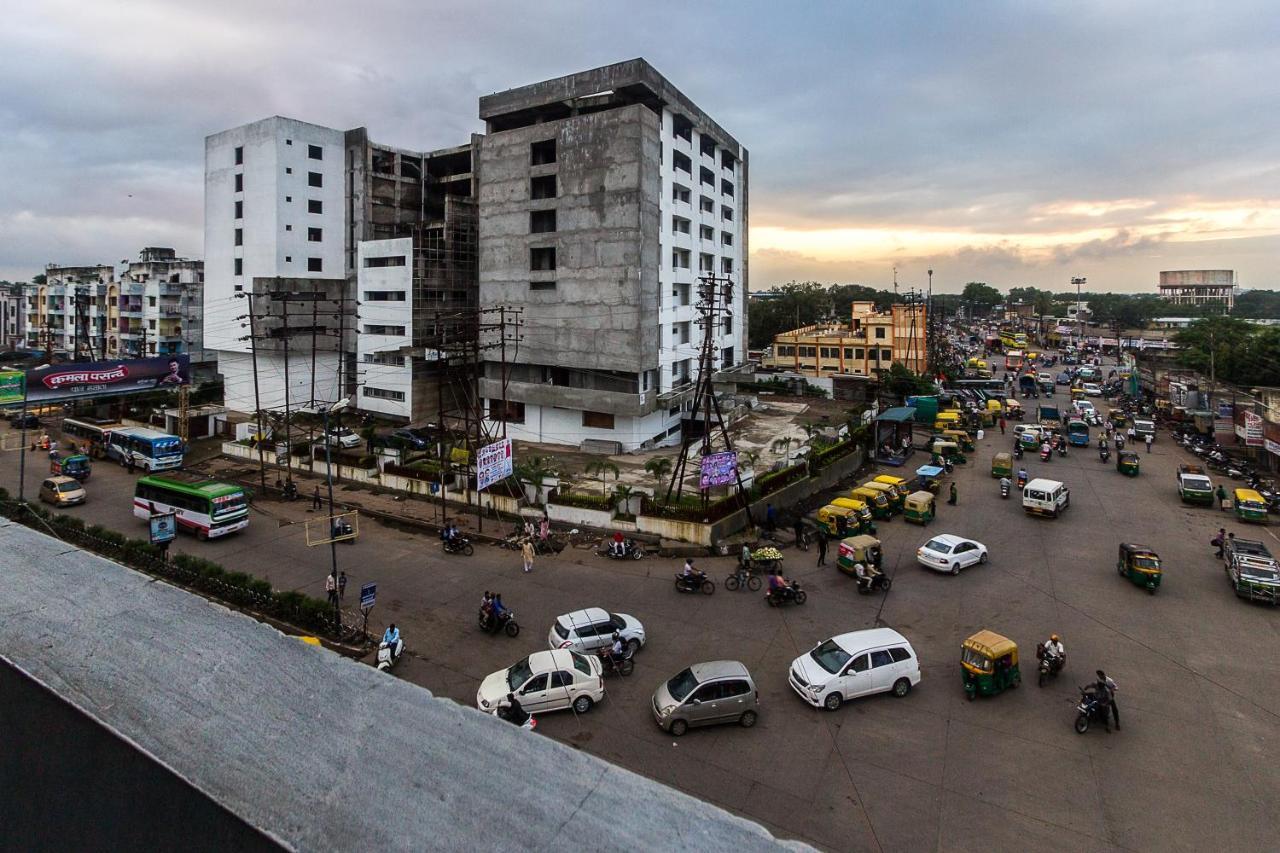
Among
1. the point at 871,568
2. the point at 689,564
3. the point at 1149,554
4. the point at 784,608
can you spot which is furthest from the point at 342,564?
the point at 1149,554

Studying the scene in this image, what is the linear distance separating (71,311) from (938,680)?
4223 inches

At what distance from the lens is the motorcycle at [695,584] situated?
21844 millimetres

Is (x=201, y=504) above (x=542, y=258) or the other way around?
the other way around

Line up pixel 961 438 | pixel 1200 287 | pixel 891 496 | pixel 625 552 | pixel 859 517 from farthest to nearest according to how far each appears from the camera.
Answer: pixel 1200 287 < pixel 961 438 < pixel 891 496 < pixel 859 517 < pixel 625 552

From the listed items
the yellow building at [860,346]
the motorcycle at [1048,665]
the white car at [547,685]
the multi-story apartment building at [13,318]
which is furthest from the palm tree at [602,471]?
the multi-story apartment building at [13,318]

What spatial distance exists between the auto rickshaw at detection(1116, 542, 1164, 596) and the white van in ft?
23.9

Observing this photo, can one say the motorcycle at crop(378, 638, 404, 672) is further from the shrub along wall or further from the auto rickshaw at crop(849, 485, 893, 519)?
the auto rickshaw at crop(849, 485, 893, 519)

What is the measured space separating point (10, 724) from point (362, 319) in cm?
4889

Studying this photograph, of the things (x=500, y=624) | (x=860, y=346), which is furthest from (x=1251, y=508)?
(x=860, y=346)

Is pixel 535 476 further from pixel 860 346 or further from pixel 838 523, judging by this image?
pixel 860 346

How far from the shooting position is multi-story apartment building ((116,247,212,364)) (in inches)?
2933

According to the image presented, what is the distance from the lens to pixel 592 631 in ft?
57.2

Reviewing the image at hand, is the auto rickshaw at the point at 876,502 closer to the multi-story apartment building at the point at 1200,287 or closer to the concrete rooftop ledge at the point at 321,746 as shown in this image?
the concrete rooftop ledge at the point at 321,746

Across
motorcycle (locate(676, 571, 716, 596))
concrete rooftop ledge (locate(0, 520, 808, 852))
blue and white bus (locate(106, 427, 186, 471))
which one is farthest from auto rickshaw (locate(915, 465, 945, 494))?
blue and white bus (locate(106, 427, 186, 471))
